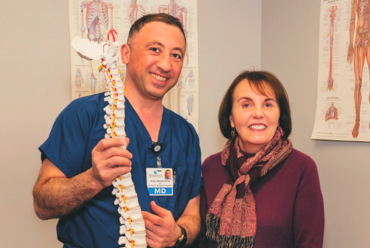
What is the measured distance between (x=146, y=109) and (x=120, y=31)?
711 mm

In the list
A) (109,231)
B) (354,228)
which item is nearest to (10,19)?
(109,231)

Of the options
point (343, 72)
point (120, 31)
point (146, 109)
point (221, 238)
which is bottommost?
point (221, 238)

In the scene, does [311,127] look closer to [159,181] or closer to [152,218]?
[159,181]

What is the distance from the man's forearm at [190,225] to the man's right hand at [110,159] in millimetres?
465

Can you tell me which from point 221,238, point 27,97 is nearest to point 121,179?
point 221,238

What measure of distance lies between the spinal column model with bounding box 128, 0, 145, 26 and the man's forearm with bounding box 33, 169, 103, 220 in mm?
1150

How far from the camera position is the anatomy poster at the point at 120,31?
1.85 m

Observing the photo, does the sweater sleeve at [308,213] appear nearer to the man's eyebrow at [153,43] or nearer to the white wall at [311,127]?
the white wall at [311,127]

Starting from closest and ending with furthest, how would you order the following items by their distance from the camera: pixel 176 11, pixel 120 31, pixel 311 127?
1. pixel 311 127
2. pixel 120 31
3. pixel 176 11

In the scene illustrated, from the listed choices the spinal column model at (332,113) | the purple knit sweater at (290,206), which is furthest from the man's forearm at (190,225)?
the spinal column model at (332,113)

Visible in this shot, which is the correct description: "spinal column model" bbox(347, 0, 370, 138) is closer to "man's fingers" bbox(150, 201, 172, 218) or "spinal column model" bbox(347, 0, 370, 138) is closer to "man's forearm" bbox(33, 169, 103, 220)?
"man's fingers" bbox(150, 201, 172, 218)

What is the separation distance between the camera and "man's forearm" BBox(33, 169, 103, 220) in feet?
3.80

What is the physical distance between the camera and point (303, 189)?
1343 mm

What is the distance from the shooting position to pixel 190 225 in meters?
1.41
